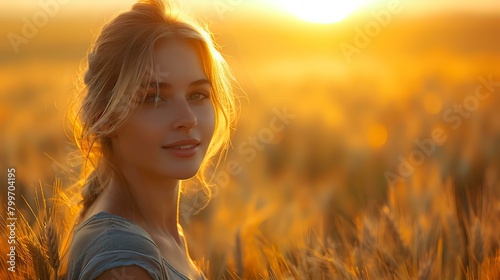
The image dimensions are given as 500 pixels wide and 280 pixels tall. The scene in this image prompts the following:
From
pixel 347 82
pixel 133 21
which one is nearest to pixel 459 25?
pixel 347 82

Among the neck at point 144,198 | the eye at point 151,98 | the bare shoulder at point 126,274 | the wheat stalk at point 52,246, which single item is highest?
the eye at point 151,98

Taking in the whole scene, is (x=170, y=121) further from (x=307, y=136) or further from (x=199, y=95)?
(x=307, y=136)

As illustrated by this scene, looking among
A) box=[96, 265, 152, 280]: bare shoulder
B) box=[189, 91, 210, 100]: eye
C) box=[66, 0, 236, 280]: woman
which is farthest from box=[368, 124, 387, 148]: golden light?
box=[96, 265, 152, 280]: bare shoulder

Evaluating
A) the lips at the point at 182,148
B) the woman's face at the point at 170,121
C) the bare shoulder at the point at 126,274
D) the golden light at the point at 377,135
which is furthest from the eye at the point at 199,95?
the golden light at the point at 377,135

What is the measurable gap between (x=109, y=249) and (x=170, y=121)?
31cm

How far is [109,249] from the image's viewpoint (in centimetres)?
132

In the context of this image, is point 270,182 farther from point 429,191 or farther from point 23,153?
point 23,153

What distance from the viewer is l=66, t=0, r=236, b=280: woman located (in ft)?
4.81

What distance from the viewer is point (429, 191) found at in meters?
2.67

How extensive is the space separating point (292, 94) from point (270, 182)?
1.93m

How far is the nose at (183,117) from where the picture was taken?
1.51m

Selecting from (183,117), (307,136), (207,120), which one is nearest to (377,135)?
(307,136)

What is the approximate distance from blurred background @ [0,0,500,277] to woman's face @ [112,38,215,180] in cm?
27

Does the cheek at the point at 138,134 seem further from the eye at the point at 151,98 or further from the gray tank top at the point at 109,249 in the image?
the gray tank top at the point at 109,249
